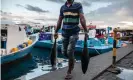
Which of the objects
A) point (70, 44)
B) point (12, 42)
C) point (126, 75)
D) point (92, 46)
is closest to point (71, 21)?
point (70, 44)

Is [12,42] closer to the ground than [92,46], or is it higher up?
higher up

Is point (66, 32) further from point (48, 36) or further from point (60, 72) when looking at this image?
point (48, 36)

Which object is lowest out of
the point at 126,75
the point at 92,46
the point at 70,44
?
the point at 92,46

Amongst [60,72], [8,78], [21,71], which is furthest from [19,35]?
[60,72]

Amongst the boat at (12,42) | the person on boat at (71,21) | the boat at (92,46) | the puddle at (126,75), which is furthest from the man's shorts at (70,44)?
the boat at (92,46)

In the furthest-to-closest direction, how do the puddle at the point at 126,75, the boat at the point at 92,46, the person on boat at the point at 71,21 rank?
the boat at the point at 92,46 < the puddle at the point at 126,75 < the person on boat at the point at 71,21

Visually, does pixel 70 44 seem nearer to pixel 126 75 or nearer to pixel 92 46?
pixel 126 75

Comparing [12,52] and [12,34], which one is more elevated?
[12,34]

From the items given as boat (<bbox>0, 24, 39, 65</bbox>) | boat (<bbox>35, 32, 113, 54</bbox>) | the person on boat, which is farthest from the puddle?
boat (<bbox>35, 32, 113, 54</bbox>)

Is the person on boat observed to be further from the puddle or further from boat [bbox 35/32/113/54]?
boat [bbox 35/32/113/54]

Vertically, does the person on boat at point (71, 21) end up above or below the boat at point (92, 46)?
above

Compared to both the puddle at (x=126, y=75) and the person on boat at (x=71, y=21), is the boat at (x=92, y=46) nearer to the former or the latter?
the puddle at (x=126, y=75)

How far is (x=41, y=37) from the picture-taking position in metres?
27.8

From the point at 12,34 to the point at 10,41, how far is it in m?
0.90
